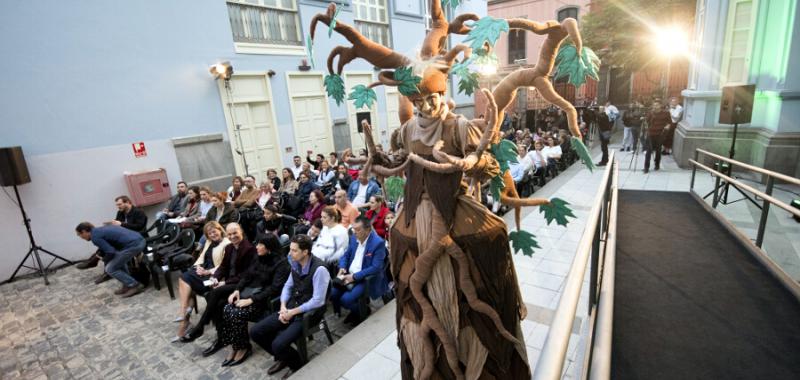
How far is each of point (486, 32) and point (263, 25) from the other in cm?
943

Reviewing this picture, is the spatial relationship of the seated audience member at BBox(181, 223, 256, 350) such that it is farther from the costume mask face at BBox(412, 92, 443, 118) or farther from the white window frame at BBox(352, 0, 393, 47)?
the white window frame at BBox(352, 0, 393, 47)

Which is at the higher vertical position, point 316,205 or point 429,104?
point 429,104

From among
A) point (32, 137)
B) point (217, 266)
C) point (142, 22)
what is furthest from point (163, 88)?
point (217, 266)

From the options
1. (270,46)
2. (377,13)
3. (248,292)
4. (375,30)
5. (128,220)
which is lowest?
(248,292)

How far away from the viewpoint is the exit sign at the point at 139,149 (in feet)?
24.3

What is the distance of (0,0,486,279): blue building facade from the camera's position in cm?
→ 639

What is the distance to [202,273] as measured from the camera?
4.46 m

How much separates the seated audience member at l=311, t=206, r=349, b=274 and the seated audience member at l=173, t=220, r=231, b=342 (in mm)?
1128

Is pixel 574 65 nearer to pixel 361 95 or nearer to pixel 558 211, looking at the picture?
pixel 558 211

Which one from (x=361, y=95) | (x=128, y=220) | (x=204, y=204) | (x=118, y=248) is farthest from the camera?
(x=204, y=204)

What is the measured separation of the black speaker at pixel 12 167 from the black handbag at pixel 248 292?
5.03 meters

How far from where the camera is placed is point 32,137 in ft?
21.0

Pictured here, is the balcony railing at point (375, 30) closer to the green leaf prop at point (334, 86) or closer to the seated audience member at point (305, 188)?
the seated audience member at point (305, 188)

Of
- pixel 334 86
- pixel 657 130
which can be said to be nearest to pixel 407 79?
pixel 334 86
